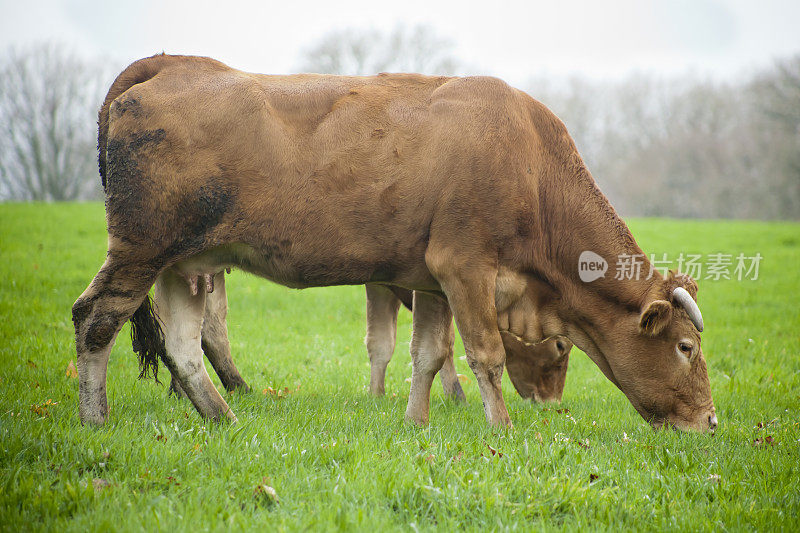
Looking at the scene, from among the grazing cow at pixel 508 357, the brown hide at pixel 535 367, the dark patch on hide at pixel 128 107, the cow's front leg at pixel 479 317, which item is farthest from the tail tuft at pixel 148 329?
the brown hide at pixel 535 367

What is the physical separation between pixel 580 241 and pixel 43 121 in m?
40.4

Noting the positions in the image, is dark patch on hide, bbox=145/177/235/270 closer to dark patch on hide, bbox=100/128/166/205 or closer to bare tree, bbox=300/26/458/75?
dark patch on hide, bbox=100/128/166/205

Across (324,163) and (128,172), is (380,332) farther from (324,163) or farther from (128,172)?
(128,172)

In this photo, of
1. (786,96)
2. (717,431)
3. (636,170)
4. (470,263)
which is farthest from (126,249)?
(636,170)

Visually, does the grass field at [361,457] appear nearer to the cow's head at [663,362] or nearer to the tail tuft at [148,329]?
the cow's head at [663,362]

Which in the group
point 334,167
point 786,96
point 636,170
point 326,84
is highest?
point 326,84

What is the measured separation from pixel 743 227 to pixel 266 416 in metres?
22.7

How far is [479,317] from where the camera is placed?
5.04m

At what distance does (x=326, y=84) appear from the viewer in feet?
17.0

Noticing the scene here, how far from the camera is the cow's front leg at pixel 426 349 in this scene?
5.66 m

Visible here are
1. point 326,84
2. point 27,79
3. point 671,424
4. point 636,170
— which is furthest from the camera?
point 636,170

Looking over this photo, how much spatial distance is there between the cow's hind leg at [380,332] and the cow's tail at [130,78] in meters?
2.88

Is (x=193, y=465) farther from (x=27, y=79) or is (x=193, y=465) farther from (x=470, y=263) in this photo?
(x=27, y=79)

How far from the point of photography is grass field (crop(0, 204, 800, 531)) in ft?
11.4
